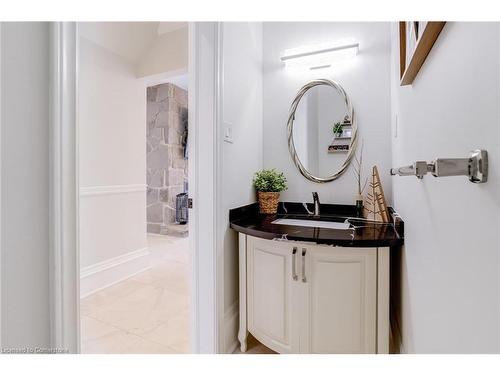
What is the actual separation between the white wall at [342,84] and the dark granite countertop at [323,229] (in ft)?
0.28

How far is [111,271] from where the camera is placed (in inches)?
99.7

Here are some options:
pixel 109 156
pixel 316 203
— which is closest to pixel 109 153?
pixel 109 156

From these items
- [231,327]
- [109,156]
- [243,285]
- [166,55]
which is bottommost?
[231,327]

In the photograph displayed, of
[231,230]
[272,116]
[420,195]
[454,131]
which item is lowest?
[231,230]

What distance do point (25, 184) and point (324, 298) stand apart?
47.3 inches

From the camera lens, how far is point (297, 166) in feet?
6.30

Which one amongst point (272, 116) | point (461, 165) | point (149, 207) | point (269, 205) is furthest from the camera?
point (149, 207)

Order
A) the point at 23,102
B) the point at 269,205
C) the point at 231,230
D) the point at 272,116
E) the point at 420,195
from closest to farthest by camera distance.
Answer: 1. the point at 23,102
2. the point at 420,195
3. the point at 231,230
4. the point at 269,205
5. the point at 272,116

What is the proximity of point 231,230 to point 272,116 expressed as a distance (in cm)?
96

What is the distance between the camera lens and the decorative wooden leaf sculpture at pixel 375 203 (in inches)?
60.3

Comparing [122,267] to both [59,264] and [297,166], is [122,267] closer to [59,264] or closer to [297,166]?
[297,166]

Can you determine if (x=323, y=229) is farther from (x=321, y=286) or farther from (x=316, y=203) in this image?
(x=316, y=203)

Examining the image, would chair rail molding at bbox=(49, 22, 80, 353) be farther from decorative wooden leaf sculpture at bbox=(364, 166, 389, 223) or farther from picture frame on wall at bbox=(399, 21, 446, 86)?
decorative wooden leaf sculpture at bbox=(364, 166, 389, 223)
